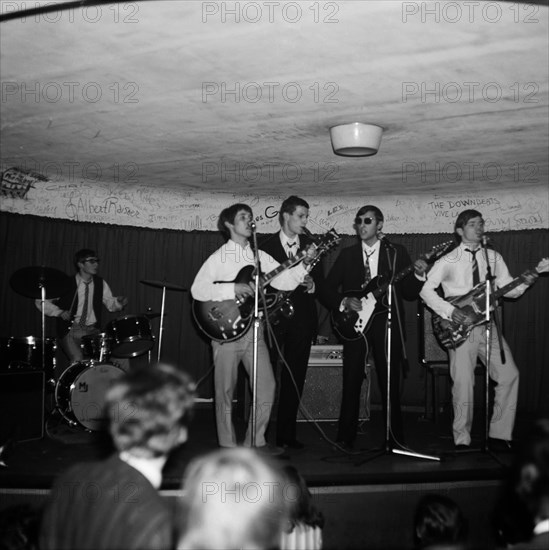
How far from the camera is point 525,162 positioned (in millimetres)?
6992

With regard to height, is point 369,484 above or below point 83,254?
below

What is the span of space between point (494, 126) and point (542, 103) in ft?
2.17

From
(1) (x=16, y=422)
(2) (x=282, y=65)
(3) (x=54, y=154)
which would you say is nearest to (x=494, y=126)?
(2) (x=282, y=65)

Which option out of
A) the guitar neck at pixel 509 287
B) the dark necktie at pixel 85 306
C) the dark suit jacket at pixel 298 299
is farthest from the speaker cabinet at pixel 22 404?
the guitar neck at pixel 509 287

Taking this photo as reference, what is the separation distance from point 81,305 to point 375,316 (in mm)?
3813

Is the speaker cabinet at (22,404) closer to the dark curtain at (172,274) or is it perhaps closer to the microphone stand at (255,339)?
the dark curtain at (172,274)

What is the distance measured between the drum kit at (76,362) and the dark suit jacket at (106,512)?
4.35 metres

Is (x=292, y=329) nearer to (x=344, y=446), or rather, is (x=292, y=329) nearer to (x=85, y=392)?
(x=344, y=446)

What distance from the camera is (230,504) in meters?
1.52

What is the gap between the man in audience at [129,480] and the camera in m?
1.81

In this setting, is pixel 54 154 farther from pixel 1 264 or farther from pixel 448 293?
pixel 448 293

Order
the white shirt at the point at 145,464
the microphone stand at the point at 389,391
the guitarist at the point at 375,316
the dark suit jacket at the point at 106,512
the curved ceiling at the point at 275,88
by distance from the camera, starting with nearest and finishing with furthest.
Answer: the dark suit jacket at the point at 106,512, the white shirt at the point at 145,464, the curved ceiling at the point at 275,88, the microphone stand at the point at 389,391, the guitarist at the point at 375,316

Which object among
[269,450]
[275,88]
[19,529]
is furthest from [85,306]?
[19,529]

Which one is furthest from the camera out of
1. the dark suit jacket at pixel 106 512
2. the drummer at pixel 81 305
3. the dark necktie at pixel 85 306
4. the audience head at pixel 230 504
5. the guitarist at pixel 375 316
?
the dark necktie at pixel 85 306
